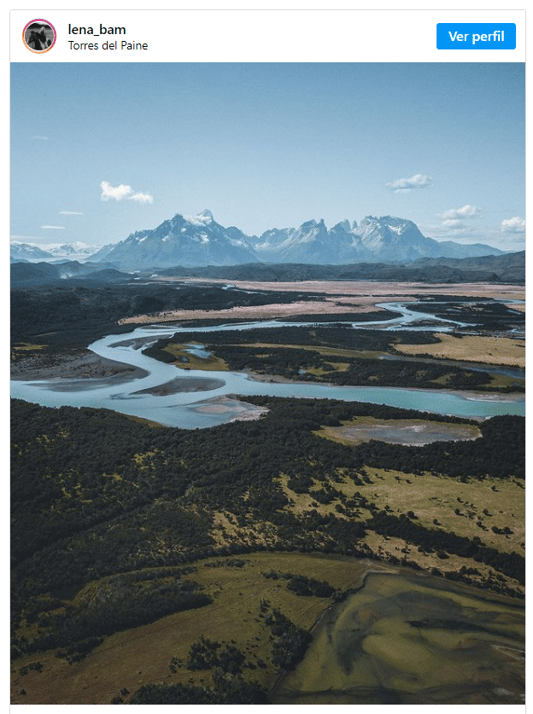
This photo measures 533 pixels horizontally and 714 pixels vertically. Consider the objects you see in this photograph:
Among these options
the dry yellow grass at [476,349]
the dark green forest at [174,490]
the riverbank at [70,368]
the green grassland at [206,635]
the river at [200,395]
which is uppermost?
the dry yellow grass at [476,349]

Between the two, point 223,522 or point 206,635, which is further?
point 223,522

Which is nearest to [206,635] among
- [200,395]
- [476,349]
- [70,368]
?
[200,395]

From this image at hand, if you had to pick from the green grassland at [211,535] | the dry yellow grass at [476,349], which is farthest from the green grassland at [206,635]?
the dry yellow grass at [476,349]

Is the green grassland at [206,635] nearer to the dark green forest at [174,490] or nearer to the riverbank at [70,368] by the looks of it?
the dark green forest at [174,490]
